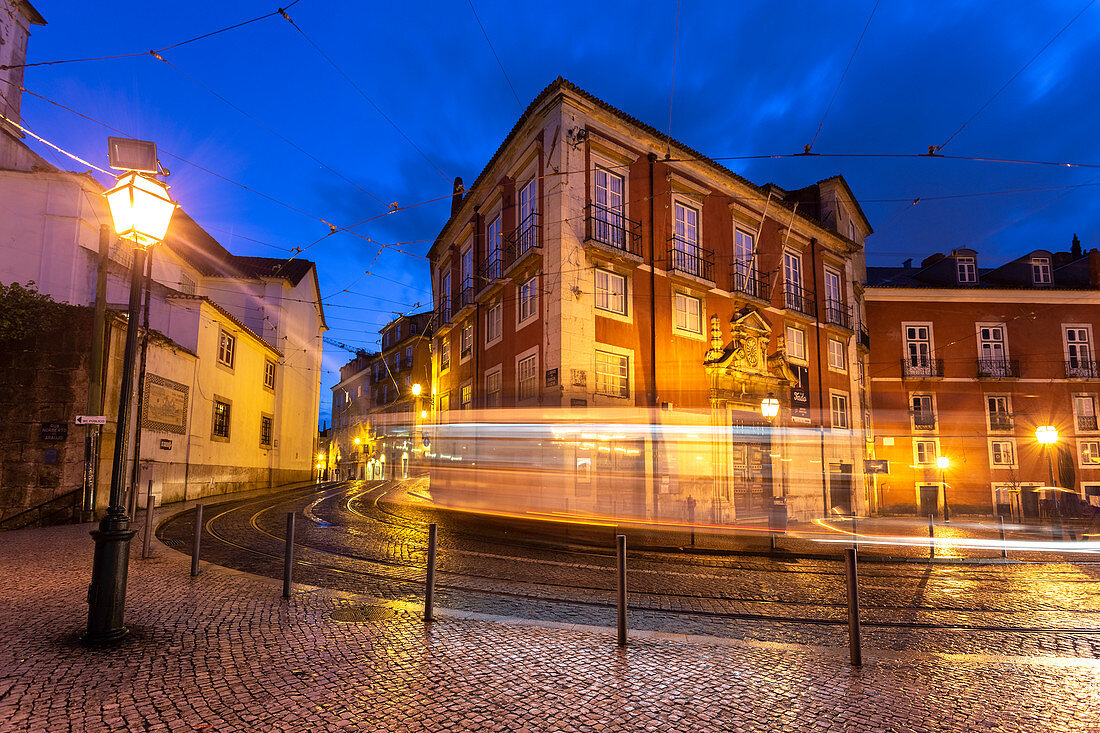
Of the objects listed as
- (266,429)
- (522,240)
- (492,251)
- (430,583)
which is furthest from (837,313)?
(266,429)

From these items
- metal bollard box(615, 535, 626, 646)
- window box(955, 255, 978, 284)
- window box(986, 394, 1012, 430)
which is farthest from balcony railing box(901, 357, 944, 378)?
metal bollard box(615, 535, 626, 646)

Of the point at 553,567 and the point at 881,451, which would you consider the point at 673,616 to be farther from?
the point at 881,451

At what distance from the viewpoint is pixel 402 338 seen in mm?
53531

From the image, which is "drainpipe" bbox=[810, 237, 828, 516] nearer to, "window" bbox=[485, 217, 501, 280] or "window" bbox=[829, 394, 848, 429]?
"window" bbox=[829, 394, 848, 429]

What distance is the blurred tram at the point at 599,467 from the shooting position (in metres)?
17.0

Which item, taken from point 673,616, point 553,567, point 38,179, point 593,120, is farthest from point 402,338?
point 673,616

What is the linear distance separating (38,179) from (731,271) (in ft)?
78.8

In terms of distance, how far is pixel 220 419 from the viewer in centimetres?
2500

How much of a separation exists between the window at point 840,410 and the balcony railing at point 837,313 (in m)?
3.34

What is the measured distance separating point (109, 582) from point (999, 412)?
124 ft

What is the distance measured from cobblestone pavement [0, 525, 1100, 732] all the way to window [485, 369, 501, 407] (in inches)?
602

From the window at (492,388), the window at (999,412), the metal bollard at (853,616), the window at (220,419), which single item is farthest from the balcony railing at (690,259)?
the window at (999,412)

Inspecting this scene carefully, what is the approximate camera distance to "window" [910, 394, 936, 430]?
30.9m

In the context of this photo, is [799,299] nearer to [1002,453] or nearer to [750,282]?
[750,282]
